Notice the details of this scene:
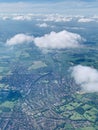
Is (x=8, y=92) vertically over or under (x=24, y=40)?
over

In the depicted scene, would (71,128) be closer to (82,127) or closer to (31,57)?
(82,127)

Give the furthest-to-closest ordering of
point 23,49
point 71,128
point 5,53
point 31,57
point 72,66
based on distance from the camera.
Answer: point 23,49, point 5,53, point 31,57, point 72,66, point 71,128

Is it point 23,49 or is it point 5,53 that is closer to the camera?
point 5,53

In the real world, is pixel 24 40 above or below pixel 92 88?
below

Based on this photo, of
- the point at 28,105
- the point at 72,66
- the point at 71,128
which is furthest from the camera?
the point at 72,66

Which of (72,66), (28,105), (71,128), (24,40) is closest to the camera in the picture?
(71,128)

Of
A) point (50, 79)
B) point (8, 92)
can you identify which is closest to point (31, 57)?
point (50, 79)

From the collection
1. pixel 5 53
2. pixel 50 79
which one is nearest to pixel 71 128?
pixel 50 79

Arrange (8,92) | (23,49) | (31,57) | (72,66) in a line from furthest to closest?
(23,49) < (31,57) < (72,66) < (8,92)

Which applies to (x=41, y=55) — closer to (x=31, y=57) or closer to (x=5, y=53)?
(x=31, y=57)
